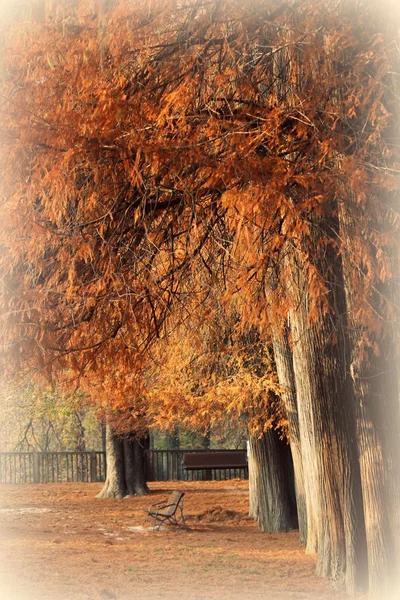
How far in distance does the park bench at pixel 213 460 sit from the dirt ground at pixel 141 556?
14.9ft

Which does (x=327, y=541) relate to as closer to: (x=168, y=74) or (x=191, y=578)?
(x=191, y=578)

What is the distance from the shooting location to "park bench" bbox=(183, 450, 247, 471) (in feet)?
100

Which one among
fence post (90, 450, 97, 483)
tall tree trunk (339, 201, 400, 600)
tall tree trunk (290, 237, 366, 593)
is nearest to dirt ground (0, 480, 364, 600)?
tall tree trunk (290, 237, 366, 593)

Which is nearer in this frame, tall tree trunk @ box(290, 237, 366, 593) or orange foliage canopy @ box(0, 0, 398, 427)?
orange foliage canopy @ box(0, 0, 398, 427)

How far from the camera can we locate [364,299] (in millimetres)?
8445

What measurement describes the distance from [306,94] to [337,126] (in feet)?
1.57

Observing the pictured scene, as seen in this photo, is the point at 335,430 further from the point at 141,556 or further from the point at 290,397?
the point at 141,556

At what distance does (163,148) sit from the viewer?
24.7 feet

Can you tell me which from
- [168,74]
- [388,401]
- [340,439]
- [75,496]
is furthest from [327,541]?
[75,496]

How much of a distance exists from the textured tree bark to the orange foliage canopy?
10635 mm

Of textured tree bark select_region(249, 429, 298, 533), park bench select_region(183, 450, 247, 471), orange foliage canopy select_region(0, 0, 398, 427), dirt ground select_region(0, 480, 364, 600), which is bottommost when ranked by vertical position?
dirt ground select_region(0, 480, 364, 600)

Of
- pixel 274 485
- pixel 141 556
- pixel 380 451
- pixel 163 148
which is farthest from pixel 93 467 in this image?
pixel 163 148

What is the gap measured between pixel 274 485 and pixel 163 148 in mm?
12609

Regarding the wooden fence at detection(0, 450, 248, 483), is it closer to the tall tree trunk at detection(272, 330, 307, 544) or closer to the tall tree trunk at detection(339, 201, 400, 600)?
the tall tree trunk at detection(272, 330, 307, 544)
